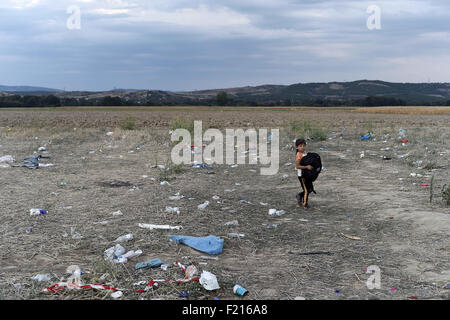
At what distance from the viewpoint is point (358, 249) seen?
3.59 m

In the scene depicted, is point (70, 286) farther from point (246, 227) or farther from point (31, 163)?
point (31, 163)

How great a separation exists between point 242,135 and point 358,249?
977 centimetres

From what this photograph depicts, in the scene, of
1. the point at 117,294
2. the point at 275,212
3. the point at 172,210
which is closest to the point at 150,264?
the point at 117,294

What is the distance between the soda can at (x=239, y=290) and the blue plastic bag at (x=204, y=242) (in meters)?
0.74

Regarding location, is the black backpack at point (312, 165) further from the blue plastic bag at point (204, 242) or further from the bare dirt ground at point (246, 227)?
the blue plastic bag at point (204, 242)

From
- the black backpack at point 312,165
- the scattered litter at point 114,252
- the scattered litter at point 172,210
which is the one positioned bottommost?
the scattered litter at point 114,252

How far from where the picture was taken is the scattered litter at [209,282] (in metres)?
2.74

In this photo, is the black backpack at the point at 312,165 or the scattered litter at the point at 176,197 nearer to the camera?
the black backpack at the point at 312,165

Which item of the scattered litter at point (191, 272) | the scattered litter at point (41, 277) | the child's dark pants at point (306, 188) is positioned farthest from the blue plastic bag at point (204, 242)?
the child's dark pants at point (306, 188)

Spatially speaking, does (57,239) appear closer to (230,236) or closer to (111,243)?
(111,243)

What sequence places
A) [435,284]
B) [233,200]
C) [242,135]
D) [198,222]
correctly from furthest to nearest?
[242,135] < [233,200] < [198,222] < [435,284]

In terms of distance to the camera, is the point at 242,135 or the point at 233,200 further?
the point at 242,135
